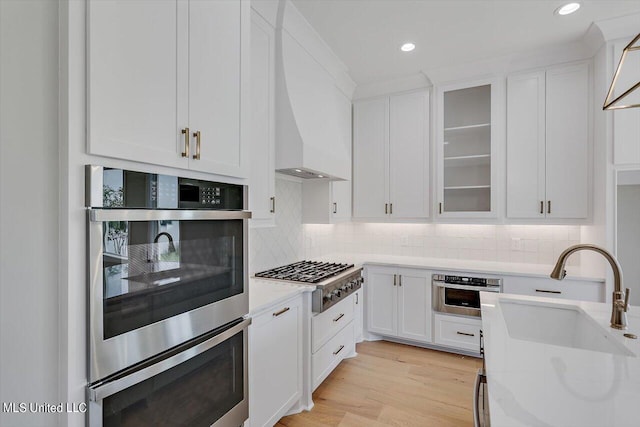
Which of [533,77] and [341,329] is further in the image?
[533,77]

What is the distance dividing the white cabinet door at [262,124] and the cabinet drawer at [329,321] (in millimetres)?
825

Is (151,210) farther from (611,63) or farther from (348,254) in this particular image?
(611,63)

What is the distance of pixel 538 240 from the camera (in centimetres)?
314

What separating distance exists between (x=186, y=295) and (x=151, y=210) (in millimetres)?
368

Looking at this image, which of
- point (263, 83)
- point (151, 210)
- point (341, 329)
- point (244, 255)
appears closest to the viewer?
point (151, 210)

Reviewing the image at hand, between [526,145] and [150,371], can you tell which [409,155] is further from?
[150,371]

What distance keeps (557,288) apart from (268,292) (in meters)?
2.47

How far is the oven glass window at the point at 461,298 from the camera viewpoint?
2908 millimetres

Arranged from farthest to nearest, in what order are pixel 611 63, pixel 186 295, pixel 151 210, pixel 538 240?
pixel 538 240 < pixel 611 63 < pixel 186 295 < pixel 151 210

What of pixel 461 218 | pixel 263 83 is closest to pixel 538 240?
pixel 461 218

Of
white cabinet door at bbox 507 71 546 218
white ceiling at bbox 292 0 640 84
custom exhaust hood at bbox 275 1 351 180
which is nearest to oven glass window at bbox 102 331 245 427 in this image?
custom exhaust hood at bbox 275 1 351 180

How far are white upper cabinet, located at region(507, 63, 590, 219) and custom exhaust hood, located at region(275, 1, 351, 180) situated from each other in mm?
1702
